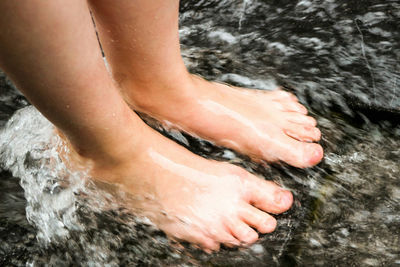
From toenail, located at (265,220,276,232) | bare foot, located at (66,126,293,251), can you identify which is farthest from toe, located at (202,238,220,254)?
toenail, located at (265,220,276,232)

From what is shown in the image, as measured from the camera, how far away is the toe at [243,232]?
107 centimetres

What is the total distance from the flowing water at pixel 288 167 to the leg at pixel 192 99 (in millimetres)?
42

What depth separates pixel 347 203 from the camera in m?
1.09

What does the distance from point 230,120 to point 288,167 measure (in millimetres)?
190

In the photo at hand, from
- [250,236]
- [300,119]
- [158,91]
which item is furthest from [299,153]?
[158,91]

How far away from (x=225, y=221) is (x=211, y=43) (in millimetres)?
715

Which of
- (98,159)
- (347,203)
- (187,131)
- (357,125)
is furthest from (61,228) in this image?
(357,125)

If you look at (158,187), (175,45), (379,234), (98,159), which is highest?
(175,45)

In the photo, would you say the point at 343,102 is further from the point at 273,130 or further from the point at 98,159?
the point at 98,159

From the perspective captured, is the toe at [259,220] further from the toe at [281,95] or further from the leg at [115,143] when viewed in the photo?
the toe at [281,95]

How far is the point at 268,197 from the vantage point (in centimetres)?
112

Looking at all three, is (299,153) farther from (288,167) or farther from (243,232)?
(243,232)

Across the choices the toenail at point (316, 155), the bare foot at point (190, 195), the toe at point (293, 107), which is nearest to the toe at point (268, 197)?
the bare foot at point (190, 195)

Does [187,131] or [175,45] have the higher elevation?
[175,45]
